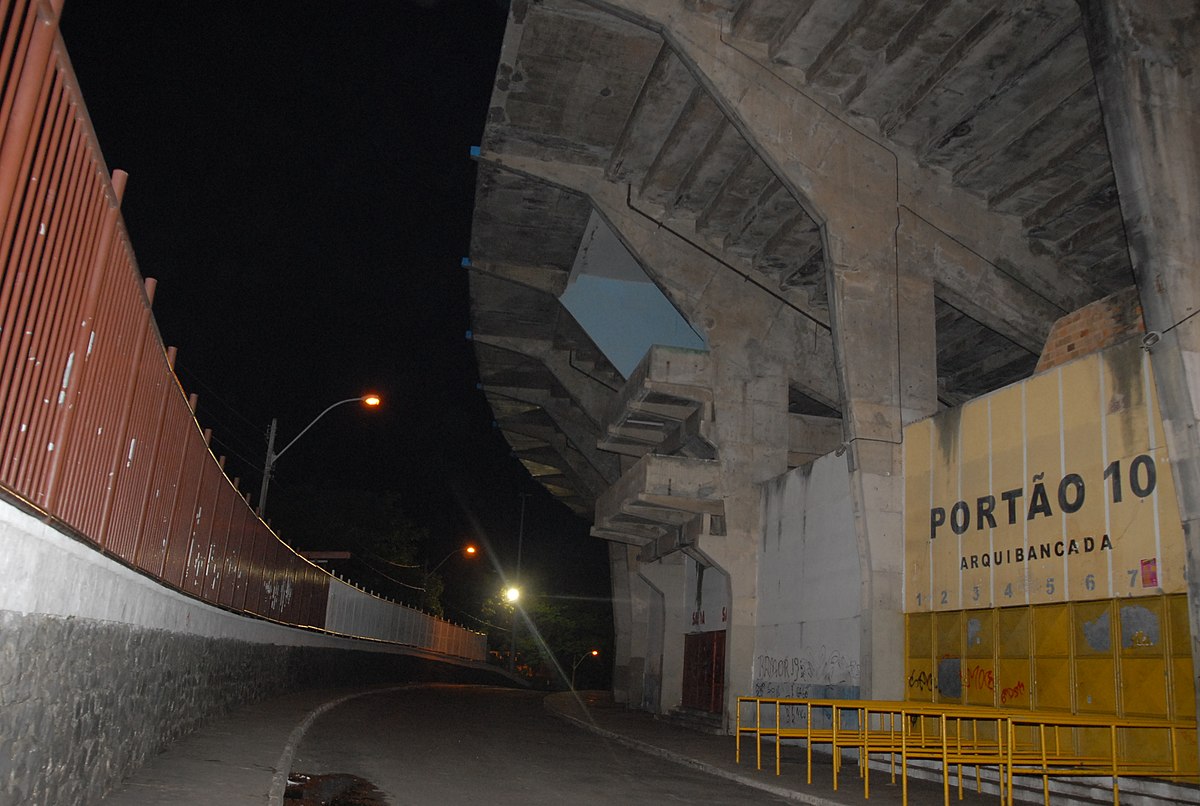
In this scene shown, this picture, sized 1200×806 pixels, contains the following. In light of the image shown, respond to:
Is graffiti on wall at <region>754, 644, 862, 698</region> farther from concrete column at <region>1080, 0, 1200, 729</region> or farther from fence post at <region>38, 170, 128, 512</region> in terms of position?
fence post at <region>38, 170, 128, 512</region>

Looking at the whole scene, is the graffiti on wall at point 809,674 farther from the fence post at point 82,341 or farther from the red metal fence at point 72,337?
the fence post at point 82,341

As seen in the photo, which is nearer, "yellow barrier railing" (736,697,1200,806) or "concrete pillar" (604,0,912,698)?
"yellow barrier railing" (736,697,1200,806)

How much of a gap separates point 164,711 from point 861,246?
48.9 ft

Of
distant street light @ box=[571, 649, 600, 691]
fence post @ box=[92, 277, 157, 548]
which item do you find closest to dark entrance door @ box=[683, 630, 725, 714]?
fence post @ box=[92, 277, 157, 548]

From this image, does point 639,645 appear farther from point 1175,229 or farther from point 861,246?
point 1175,229

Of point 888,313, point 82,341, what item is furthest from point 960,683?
point 82,341

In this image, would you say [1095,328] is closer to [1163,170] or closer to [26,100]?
[1163,170]

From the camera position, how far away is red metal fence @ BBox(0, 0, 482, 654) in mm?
4207

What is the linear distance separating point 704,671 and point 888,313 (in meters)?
13.0

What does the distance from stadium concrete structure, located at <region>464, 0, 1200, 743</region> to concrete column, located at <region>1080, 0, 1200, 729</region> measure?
35 mm

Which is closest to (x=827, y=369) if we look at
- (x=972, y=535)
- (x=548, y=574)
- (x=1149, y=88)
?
(x=972, y=535)

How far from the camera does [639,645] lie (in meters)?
37.2

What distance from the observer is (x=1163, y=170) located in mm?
12344

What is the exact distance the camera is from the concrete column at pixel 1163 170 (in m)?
11.5
